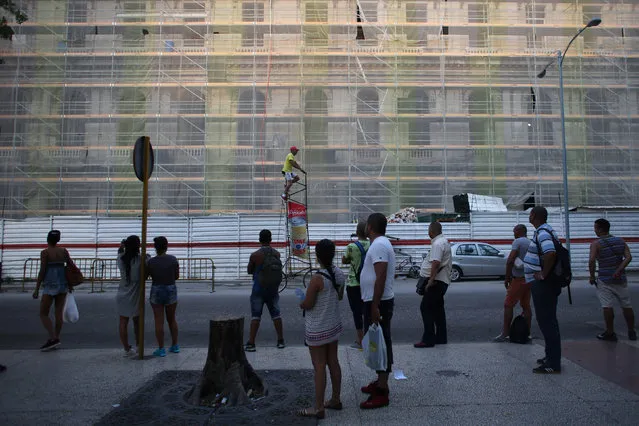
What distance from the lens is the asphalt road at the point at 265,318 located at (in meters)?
7.70

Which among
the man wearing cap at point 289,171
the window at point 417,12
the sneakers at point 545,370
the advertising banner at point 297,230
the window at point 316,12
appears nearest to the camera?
the sneakers at point 545,370

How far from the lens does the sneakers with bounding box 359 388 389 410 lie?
4.36 metres

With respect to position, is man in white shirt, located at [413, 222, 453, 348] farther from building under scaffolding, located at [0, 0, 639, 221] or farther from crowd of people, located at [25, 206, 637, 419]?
building under scaffolding, located at [0, 0, 639, 221]

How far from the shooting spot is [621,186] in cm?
2133

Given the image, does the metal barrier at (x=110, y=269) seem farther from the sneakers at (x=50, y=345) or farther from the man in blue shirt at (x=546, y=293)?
the man in blue shirt at (x=546, y=293)

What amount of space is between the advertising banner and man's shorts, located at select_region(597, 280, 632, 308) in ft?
24.1

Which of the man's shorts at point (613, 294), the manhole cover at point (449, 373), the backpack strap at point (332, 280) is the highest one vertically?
the backpack strap at point (332, 280)

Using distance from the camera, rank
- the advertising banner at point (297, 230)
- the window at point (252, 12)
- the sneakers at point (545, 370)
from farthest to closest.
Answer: the window at point (252, 12) → the advertising banner at point (297, 230) → the sneakers at point (545, 370)

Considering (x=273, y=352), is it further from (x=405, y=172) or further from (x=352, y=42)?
(x=352, y=42)

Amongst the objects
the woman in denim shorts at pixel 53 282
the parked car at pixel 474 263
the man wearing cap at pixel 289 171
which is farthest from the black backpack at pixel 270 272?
the parked car at pixel 474 263

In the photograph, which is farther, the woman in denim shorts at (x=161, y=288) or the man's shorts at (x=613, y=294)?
the man's shorts at (x=613, y=294)

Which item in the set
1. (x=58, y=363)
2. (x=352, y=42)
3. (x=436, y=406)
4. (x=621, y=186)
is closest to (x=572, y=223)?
(x=621, y=186)

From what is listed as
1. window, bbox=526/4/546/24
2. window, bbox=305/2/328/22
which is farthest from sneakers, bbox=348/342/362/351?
window, bbox=526/4/546/24

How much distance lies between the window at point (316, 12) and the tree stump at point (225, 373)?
20.5 metres
